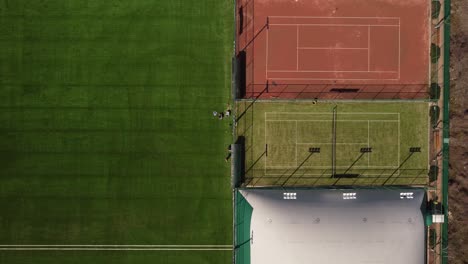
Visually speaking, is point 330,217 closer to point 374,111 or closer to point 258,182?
point 258,182

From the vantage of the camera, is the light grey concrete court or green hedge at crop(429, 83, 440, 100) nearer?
the light grey concrete court

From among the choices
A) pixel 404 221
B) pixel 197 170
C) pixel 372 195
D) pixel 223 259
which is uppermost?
pixel 197 170

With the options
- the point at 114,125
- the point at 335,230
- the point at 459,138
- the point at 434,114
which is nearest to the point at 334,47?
the point at 434,114

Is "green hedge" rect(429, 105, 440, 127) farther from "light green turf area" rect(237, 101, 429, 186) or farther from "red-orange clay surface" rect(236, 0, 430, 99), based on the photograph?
"red-orange clay surface" rect(236, 0, 430, 99)

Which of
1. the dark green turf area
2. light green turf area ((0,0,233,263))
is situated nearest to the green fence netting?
light green turf area ((0,0,233,263))

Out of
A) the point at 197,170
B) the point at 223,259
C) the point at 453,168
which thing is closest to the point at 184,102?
the point at 197,170

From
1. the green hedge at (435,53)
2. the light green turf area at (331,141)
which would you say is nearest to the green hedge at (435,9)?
the green hedge at (435,53)
